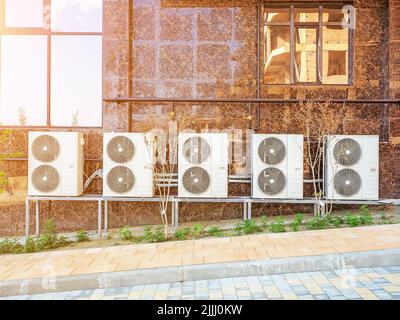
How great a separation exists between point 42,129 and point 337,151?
579 cm

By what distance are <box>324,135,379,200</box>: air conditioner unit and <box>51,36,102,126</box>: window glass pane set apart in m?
4.74

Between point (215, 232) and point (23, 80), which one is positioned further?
point (23, 80)

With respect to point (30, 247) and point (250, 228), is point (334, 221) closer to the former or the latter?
point (250, 228)

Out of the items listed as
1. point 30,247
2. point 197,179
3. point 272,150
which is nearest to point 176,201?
point 197,179

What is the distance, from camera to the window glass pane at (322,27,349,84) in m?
9.66

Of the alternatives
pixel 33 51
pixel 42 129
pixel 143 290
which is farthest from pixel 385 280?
pixel 33 51

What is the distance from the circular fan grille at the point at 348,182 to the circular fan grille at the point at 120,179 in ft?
12.0

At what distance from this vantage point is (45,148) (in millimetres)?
8492

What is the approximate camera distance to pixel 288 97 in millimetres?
9547

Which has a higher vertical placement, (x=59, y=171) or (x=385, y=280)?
(x=59, y=171)

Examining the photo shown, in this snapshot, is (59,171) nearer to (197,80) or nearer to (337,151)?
(197,80)

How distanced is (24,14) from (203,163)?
16.2 ft

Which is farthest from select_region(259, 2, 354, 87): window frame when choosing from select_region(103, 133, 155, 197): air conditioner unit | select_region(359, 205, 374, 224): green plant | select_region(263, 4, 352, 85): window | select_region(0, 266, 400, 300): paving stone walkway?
select_region(0, 266, 400, 300): paving stone walkway
